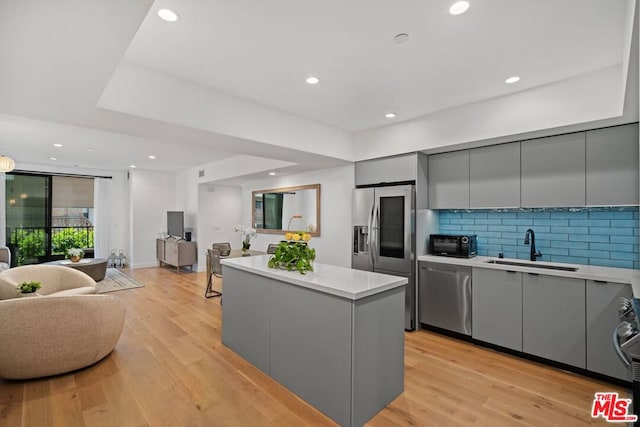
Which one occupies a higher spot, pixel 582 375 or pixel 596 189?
pixel 596 189

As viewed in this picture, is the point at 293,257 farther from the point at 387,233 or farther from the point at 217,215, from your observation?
the point at 217,215

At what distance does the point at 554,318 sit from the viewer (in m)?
2.90

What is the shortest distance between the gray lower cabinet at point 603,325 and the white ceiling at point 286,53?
74.2 inches

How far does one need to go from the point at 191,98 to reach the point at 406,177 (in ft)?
8.67

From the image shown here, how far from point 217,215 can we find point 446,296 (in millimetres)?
6038

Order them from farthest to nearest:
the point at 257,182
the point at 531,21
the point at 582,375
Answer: the point at 257,182 → the point at 582,375 → the point at 531,21

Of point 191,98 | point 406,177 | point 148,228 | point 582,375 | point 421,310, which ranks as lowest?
point 582,375

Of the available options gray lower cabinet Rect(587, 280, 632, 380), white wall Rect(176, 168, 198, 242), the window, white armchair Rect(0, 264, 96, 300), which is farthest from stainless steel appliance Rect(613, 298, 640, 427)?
the window

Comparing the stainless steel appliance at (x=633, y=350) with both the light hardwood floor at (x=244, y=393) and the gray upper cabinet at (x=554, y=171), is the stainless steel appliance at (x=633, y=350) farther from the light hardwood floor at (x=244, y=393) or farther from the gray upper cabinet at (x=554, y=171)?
the gray upper cabinet at (x=554, y=171)

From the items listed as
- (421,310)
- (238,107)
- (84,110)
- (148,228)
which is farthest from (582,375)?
(148,228)

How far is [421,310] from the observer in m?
3.86

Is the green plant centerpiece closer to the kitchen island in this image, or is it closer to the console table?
the kitchen island

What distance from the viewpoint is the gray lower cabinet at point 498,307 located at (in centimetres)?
311

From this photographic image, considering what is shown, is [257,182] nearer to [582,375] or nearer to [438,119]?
[438,119]
